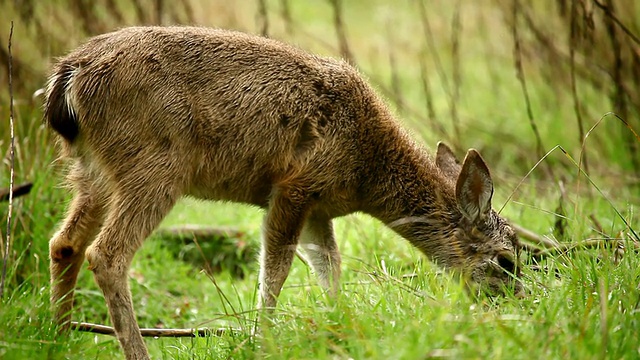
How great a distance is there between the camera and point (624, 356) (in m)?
3.41

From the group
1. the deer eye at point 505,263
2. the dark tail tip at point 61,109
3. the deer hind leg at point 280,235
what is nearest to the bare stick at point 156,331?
the deer hind leg at point 280,235

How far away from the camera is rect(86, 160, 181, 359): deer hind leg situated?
4.48 meters

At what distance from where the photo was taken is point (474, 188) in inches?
198

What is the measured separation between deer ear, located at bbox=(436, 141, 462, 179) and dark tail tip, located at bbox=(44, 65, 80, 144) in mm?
2326

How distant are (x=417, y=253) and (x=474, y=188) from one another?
86 centimetres

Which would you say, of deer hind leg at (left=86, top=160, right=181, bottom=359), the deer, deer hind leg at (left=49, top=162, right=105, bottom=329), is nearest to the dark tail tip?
the deer

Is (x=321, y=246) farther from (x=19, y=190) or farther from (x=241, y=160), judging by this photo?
(x=19, y=190)

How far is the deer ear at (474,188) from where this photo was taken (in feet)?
15.9

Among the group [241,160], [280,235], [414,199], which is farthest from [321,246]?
[241,160]

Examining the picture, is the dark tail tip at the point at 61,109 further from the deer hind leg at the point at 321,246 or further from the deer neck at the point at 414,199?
the deer neck at the point at 414,199

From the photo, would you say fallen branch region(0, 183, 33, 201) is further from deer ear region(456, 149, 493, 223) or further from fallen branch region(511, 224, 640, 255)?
fallen branch region(511, 224, 640, 255)

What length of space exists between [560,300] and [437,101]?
27.4 ft

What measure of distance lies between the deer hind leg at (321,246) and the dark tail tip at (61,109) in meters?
1.52

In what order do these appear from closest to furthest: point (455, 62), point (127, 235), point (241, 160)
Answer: point (127, 235), point (241, 160), point (455, 62)
